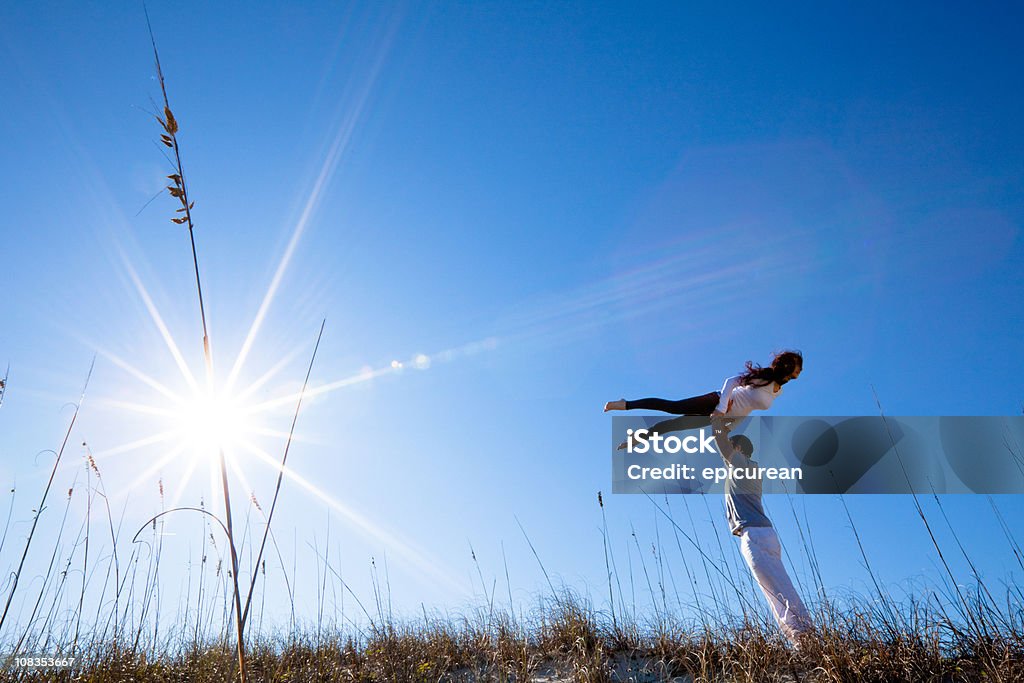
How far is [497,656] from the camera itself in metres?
4.22

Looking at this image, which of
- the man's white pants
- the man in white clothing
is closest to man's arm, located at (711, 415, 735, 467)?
the man in white clothing

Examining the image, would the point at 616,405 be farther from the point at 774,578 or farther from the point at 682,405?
the point at 774,578

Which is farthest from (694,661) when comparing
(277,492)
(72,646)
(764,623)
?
(72,646)

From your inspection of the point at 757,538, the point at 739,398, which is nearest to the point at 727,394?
the point at 739,398

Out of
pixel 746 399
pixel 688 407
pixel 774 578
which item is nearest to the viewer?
pixel 774 578

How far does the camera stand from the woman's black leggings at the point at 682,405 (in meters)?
4.17

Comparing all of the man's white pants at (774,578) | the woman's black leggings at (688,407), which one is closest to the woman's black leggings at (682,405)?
the woman's black leggings at (688,407)

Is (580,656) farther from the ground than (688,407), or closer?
closer

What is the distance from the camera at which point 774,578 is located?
3693 millimetres

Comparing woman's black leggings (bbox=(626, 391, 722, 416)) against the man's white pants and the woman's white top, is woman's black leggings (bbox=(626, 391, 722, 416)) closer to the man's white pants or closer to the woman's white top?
the woman's white top

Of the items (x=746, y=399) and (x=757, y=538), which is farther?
(x=746, y=399)

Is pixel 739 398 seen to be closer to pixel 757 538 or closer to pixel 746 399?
pixel 746 399

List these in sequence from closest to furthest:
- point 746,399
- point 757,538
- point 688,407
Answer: point 757,538 → point 746,399 → point 688,407

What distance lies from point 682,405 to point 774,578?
1.15 metres
